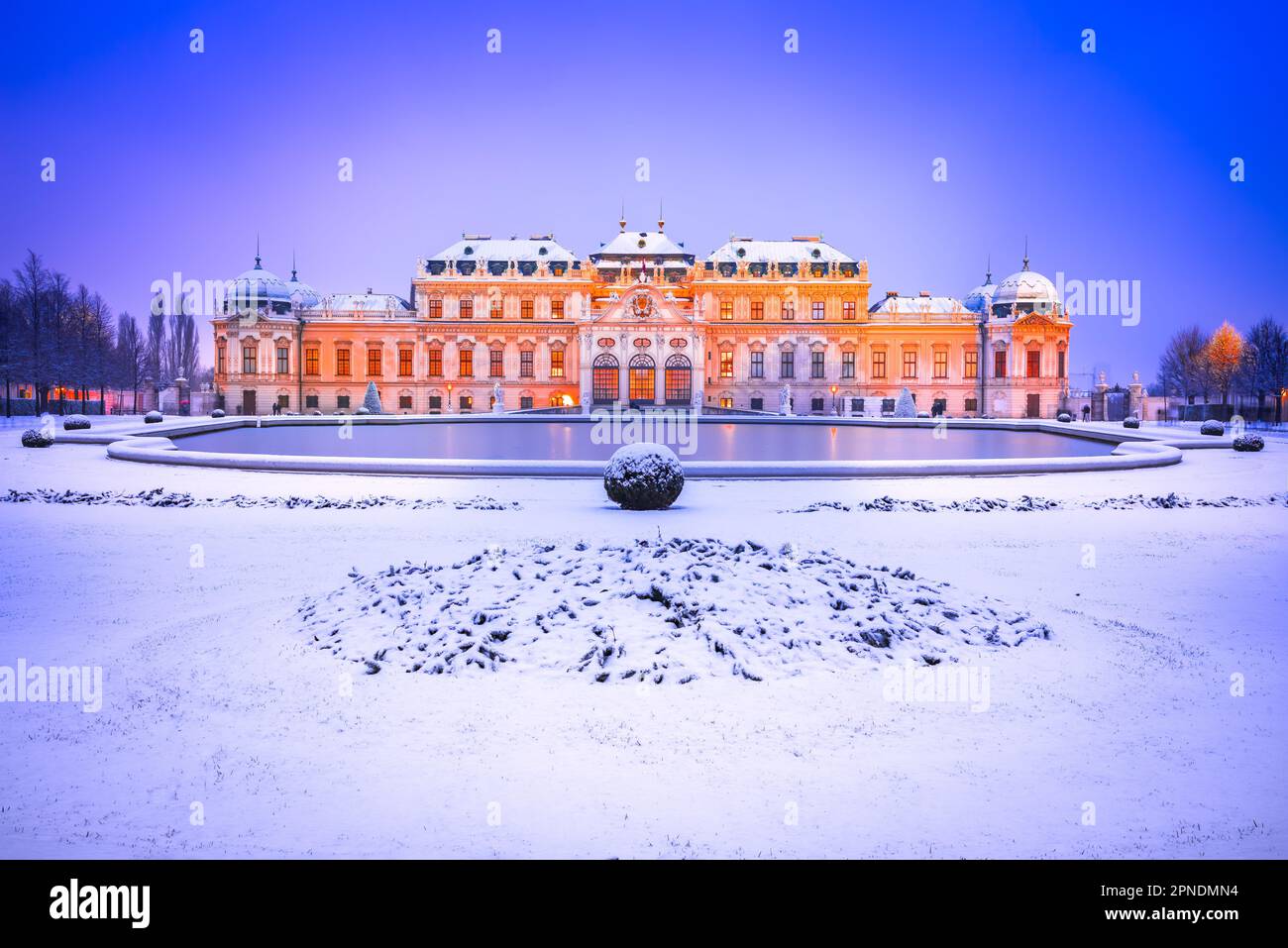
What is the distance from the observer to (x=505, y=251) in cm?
6850

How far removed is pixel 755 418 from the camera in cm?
5084

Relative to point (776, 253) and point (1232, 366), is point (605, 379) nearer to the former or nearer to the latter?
point (776, 253)

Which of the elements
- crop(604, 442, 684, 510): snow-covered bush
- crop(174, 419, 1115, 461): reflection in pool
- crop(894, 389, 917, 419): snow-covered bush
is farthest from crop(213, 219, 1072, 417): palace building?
crop(604, 442, 684, 510): snow-covered bush

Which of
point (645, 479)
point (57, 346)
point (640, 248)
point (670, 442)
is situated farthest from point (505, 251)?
point (645, 479)

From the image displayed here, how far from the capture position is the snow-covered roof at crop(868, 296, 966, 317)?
219 feet

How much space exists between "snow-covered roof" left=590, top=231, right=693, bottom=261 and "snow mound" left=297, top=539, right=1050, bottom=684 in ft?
211

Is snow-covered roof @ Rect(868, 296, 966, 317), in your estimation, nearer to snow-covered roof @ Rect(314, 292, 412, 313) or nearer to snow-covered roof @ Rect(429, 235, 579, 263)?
snow-covered roof @ Rect(429, 235, 579, 263)

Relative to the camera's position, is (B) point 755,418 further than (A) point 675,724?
Yes

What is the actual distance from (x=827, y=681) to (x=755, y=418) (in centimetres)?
4516

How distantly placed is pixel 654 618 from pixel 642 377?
56892 mm

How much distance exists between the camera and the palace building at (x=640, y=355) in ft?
211

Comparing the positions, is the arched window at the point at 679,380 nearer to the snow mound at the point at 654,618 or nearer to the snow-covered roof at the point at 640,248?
the snow-covered roof at the point at 640,248
